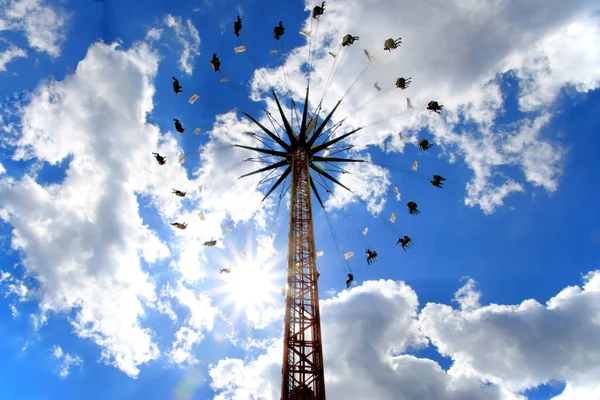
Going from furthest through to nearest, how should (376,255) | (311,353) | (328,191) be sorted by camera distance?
(328,191) → (376,255) → (311,353)

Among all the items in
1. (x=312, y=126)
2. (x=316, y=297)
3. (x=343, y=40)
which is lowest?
(x=316, y=297)

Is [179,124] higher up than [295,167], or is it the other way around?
[179,124]

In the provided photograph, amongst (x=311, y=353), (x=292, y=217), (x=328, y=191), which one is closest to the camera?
(x=311, y=353)

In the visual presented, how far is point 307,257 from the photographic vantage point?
69.3 ft

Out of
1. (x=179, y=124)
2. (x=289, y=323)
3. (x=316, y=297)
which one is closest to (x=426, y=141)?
(x=316, y=297)

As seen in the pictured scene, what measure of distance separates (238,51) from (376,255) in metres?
18.3

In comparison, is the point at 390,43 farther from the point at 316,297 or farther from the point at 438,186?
the point at 316,297

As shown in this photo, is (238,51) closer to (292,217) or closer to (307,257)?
(292,217)

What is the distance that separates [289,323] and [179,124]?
667 inches

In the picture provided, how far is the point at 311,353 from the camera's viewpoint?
669 inches

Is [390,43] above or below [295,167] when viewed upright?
above

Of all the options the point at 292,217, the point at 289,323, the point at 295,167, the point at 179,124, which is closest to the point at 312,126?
the point at 295,167

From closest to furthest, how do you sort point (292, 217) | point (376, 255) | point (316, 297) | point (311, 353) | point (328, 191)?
1. point (311, 353)
2. point (316, 297)
3. point (292, 217)
4. point (376, 255)
5. point (328, 191)

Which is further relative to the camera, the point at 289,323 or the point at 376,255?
the point at 376,255
